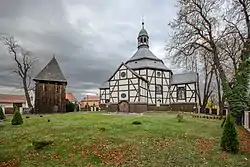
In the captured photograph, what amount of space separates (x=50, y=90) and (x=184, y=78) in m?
23.7

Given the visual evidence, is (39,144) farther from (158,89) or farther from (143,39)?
→ (143,39)

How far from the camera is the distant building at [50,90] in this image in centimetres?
3844

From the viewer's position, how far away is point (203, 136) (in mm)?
15867

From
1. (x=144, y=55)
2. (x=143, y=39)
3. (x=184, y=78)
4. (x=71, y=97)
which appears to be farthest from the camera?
(x=71, y=97)

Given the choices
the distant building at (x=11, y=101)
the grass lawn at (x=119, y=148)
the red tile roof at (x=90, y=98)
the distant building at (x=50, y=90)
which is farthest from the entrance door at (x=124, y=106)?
the red tile roof at (x=90, y=98)

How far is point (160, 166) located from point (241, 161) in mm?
3753

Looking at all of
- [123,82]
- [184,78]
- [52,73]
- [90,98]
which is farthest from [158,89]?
[90,98]

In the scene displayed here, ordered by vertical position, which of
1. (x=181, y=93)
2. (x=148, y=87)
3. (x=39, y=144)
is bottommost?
(x=39, y=144)

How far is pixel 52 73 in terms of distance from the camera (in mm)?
40781

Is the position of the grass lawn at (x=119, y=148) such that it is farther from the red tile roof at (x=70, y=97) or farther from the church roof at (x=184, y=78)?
the red tile roof at (x=70, y=97)

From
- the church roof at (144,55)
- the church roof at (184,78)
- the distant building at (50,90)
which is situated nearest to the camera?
the distant building at (50,90)

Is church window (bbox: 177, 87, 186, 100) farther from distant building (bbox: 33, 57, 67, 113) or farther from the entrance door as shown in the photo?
distant building (bbox: 33, 57, 67, 113)

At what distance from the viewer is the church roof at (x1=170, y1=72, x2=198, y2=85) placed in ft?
146

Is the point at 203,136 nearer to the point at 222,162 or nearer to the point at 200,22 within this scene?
the point at 222,162
